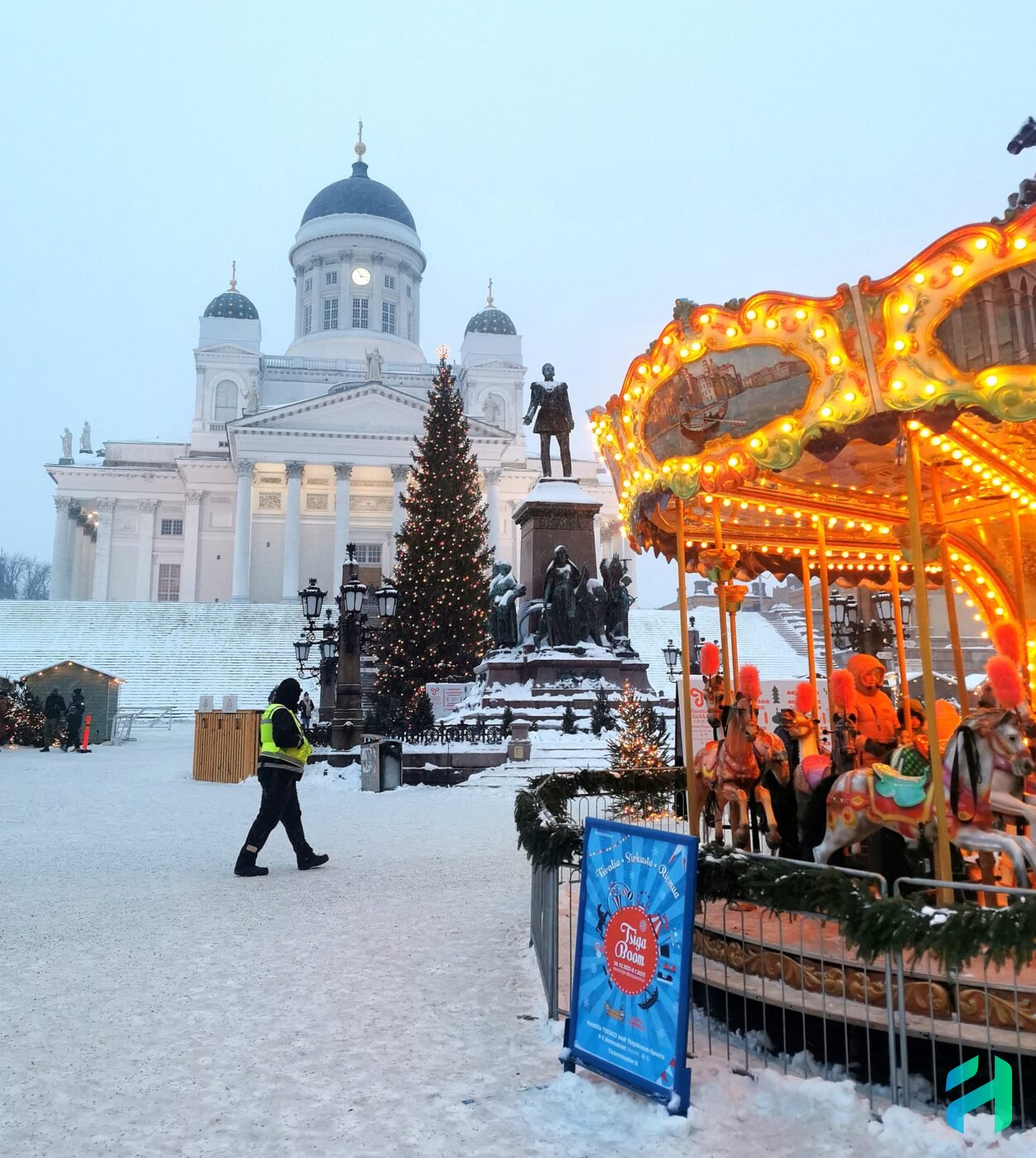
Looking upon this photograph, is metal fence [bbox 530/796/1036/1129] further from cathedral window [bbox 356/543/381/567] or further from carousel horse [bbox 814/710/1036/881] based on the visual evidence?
cathedral window [bbox 356/543/381/567]

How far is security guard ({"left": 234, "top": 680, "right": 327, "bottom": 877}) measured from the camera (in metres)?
9.36

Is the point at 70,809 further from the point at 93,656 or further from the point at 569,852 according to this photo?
the point at 93,656

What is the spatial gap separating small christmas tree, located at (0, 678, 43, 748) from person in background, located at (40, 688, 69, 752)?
0.43m

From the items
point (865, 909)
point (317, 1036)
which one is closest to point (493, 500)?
point (317, 1036)

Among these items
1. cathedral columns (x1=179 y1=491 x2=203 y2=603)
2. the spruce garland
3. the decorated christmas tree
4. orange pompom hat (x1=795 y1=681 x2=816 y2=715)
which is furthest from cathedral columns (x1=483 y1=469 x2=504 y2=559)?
→ the spruce garland

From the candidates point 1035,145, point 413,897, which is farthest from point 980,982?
point 1035,145

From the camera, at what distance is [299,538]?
67.3 meters

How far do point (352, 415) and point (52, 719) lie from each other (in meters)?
41.2

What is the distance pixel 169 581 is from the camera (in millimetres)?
72000

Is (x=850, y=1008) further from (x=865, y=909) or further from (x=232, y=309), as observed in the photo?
(x=232, y=309)

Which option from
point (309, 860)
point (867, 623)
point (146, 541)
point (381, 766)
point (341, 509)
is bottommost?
point (309, 860)

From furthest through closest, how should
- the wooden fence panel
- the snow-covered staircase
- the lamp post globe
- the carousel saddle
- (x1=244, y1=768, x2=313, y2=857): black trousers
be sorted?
1. the snow-covered staircase
2. the lamp post globe
3. the wooden fence panel
4. (x1=244, y1=768, x2=313, y2=857): black trousers
5. the carousel saddle

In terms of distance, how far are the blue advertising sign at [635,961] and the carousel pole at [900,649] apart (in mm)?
3007

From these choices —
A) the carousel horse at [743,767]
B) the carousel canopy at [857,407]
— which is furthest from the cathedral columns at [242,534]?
the carousel horse at [743,767]
